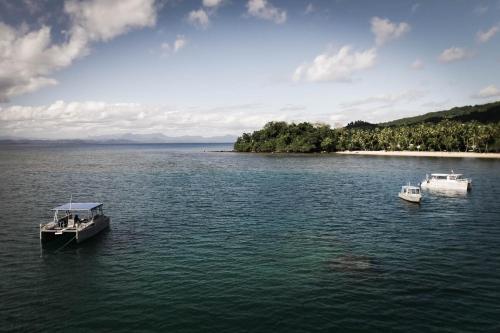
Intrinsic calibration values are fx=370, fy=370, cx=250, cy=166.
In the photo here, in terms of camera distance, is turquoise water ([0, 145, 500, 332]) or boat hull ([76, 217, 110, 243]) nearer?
turquoise water ([0, 145, 500, 332])

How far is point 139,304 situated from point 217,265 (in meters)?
10.3

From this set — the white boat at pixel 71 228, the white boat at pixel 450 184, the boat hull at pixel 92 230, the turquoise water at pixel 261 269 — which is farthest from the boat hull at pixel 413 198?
the white boat at pixel 71 228

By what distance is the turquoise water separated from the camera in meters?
27.8

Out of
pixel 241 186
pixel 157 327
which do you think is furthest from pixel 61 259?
pixel 241 186

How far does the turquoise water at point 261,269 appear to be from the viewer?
27812mm

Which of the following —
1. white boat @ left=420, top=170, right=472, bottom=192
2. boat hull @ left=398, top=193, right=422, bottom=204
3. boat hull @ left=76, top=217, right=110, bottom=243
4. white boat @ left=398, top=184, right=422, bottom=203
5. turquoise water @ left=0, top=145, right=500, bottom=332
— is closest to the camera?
turquoise water @ left=0, top=145, right=500, bottom=332

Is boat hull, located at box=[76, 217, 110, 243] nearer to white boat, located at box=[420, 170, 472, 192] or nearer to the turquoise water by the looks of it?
the turquoise water

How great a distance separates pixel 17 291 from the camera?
3275 centimetres

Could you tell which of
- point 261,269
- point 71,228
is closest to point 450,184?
point 261,269

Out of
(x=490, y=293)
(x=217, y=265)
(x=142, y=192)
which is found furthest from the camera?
(x=142, y=192)

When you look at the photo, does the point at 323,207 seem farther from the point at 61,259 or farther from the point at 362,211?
the point at 61,259

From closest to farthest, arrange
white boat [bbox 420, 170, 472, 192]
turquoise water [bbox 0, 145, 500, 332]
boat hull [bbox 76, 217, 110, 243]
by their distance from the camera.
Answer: turquoise water [bbox 0, 145, 500, 332], boat hull [bbox 76, 217, 110, 243], white boat [bbox 420, 170, 472, 192]

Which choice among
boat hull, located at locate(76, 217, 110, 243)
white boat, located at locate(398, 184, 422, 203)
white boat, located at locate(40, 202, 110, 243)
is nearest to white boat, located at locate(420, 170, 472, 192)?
white boat, located at locate(398, 184, 422, 203)

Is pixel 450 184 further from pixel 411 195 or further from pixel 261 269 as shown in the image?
pixel 261 269
